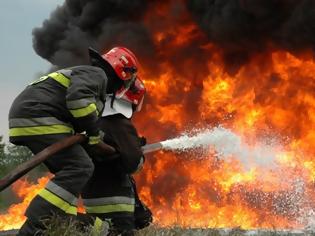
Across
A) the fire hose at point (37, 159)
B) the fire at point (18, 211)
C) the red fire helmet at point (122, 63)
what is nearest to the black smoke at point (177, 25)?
the fire at point (18, 211)

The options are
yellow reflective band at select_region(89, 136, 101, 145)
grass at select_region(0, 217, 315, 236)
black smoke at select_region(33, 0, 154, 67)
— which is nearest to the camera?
grass at select_region(0, 217, 315, 236)

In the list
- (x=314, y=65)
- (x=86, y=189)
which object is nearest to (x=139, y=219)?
(x=86, y=189)

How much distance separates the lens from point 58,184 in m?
4.08

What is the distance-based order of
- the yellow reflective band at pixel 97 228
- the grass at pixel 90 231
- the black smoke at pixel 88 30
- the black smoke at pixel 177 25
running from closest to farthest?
the grass at pixel 90 231, the yellow reflective band at pixel 97 228, the black smoke at pixel 177 25, the black smoke at pixel 88 30

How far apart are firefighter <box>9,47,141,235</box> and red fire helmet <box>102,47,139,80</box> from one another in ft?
1.20

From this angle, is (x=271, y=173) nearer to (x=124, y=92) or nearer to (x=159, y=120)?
(x=159, y=120)

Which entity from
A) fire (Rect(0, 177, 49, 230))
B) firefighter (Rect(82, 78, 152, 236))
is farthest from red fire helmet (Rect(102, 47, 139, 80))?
fire (Rect(0, 177, 49, 230))

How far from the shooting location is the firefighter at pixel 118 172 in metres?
4.66

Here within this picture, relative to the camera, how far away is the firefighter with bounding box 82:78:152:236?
15.3ft

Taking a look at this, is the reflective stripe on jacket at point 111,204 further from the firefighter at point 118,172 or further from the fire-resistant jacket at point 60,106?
the fire-resistant jacket at point 60,106

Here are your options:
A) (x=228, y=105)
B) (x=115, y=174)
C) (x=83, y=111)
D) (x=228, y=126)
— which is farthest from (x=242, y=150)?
(x=83, y=111)

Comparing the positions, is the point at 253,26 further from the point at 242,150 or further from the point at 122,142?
the point at 122,142

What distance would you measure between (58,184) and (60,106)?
0.62m

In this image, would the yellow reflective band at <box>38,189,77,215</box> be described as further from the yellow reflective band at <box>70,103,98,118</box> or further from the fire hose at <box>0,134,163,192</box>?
the yellow reflective band at <box>70,103,98,118</box>
